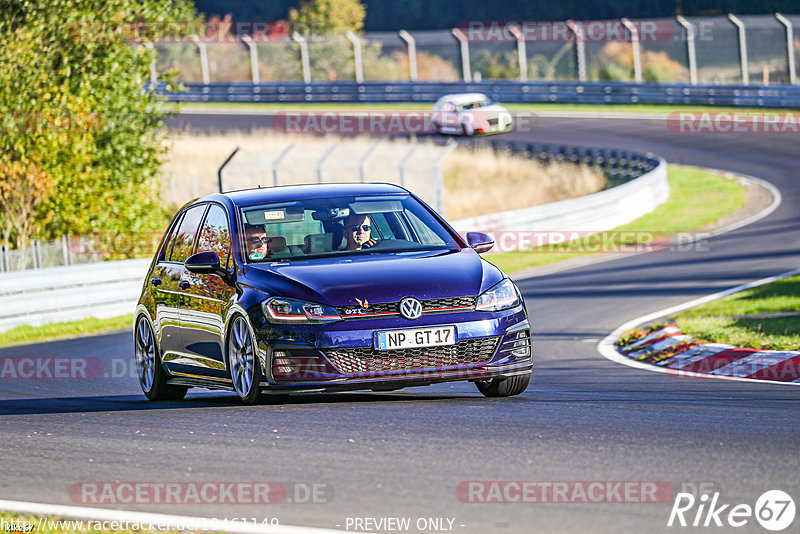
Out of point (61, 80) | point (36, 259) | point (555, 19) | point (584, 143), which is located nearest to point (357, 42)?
point (584, 143)

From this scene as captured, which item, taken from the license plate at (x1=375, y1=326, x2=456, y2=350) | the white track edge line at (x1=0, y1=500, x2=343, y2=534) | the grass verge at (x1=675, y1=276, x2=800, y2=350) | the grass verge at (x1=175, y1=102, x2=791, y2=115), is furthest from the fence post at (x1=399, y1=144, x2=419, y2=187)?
the white track edge line at (x1=0, y1=500, x2=343, y2=534)

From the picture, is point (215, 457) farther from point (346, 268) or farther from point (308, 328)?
point (346, 268)

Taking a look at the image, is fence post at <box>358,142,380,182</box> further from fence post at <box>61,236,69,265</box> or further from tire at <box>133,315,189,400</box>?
tire at <box>133,315,189,400</box>

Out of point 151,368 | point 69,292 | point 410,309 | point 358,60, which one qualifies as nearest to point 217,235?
point 151,368

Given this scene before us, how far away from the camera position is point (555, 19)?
73875 mm

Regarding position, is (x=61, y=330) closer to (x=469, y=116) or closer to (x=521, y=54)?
(x=469, y=116)

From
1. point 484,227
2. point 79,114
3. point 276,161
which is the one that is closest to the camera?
point 79,114

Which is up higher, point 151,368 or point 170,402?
point 151,368

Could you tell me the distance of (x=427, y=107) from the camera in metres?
52.4

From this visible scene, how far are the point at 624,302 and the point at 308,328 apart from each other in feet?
32.2

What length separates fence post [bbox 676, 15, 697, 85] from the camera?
46156mm

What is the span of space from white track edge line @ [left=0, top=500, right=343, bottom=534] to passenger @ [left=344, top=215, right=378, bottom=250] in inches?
144

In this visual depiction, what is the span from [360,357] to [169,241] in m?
2.93

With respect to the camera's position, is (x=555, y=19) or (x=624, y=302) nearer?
(x=624, y=302)
